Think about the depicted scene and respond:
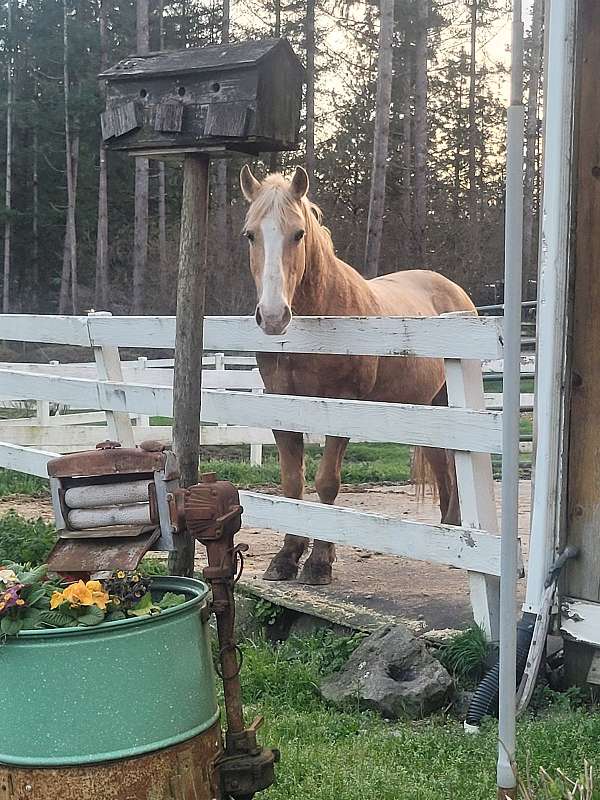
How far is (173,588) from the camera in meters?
2.46

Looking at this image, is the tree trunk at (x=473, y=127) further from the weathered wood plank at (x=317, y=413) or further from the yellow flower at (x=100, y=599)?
the yellow flower at (x=100, y=599)

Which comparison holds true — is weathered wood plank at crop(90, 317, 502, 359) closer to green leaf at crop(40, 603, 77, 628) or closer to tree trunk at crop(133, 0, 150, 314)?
green leaf at crop(40, 603, 77, 628)

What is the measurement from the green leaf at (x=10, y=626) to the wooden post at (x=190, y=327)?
1.72 metres

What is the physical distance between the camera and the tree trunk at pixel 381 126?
16.1m

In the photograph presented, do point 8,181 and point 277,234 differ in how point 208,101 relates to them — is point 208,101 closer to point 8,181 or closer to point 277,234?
point 277,234

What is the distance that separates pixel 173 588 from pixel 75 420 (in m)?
7.42

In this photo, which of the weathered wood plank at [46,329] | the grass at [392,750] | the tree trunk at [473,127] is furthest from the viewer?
the tree trunk at [473,127]

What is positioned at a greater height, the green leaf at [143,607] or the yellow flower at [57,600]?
the yellow flower at [57,600]

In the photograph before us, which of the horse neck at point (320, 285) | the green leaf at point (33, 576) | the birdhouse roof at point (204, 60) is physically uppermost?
the birdhouse roof at point (204, 60)

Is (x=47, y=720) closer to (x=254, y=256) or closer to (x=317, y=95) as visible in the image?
(x=254, y=256)

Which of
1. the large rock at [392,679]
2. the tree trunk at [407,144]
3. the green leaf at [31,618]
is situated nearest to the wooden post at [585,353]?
the large rock at [392,679]

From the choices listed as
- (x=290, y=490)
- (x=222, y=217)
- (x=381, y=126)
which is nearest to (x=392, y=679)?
(x=290, y=490)

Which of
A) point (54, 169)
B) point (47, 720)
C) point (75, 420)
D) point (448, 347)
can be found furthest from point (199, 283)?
point (54, 169)

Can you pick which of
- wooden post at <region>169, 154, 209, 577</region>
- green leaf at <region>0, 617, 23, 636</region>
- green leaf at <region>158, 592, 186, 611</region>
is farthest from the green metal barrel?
wooden post at <region>169, 154, 209, 577</region>
